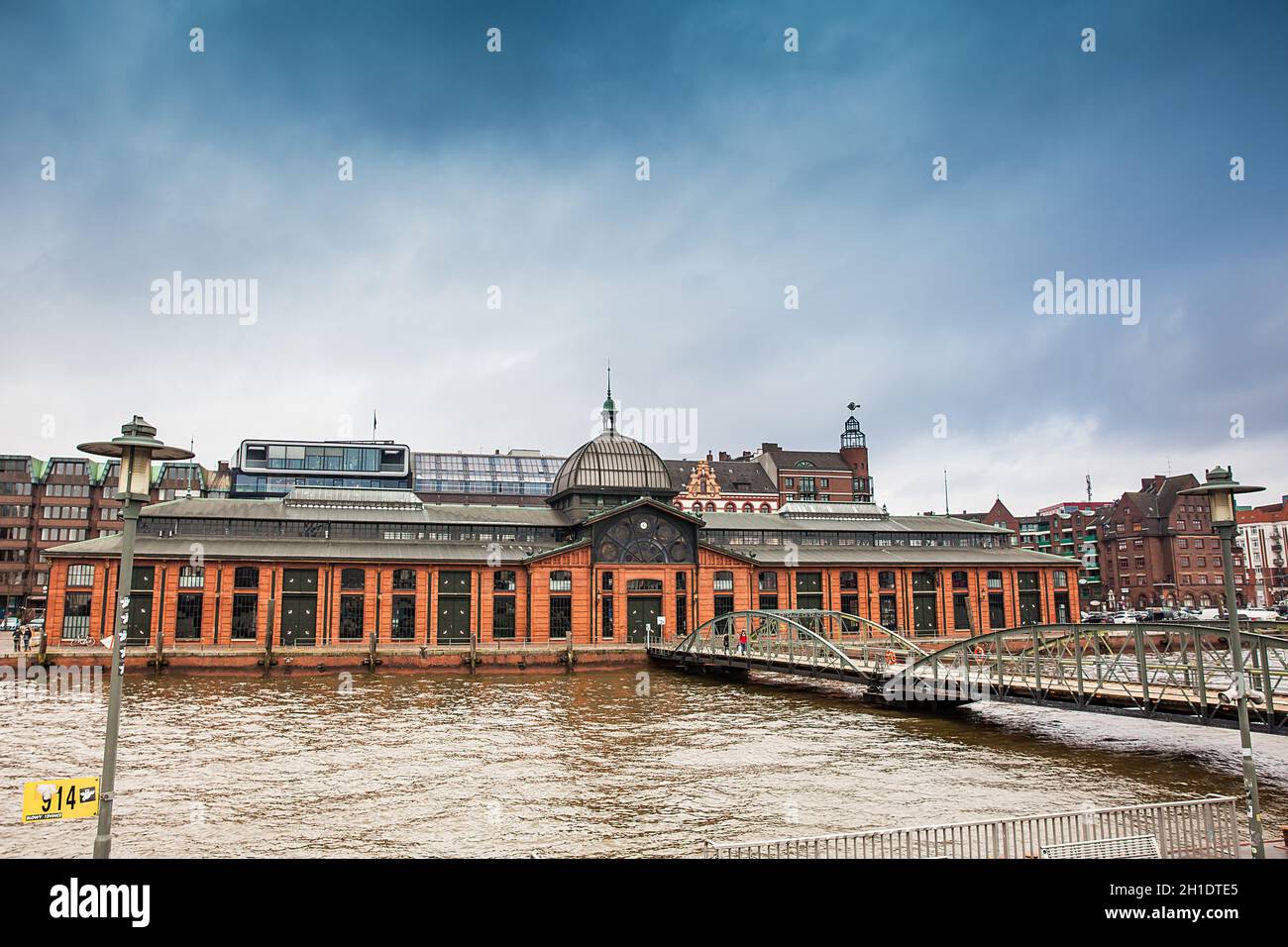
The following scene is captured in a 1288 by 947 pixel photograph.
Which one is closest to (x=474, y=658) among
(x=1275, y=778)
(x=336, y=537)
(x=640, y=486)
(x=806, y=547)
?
(x=336, y=537)

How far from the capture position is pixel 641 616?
2633 inches

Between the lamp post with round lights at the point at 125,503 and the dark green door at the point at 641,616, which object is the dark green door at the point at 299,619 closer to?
the dark green door at the point at 641,616

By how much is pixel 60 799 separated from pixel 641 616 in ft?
189

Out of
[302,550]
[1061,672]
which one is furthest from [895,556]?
[302,550]

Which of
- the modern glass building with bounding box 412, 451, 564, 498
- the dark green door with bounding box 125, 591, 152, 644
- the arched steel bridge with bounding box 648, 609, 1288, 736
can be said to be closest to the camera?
the arched steel bridge with bounding box 648, 609, 1288, 736

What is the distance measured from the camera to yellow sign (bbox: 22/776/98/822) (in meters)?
10.0

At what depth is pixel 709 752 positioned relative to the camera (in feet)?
97.0

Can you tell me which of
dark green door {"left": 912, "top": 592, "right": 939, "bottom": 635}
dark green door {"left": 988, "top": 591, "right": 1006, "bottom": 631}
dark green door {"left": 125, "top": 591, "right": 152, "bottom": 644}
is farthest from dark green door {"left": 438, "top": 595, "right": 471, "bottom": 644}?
dark green door {"left": 988, "top": 591, "right": 1006, "bottom": 631}

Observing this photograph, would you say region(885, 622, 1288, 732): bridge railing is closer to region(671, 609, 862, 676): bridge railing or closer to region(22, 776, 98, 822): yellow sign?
region(671, 609, 862, 676): bridge railing

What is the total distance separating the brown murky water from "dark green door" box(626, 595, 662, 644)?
22291 millimetres

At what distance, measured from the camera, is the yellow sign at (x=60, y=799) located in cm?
1000

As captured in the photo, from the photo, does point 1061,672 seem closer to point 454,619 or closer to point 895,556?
point 454,619

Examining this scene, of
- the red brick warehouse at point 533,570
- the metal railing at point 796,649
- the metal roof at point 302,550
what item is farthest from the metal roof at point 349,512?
the metal railing at point 796,649
